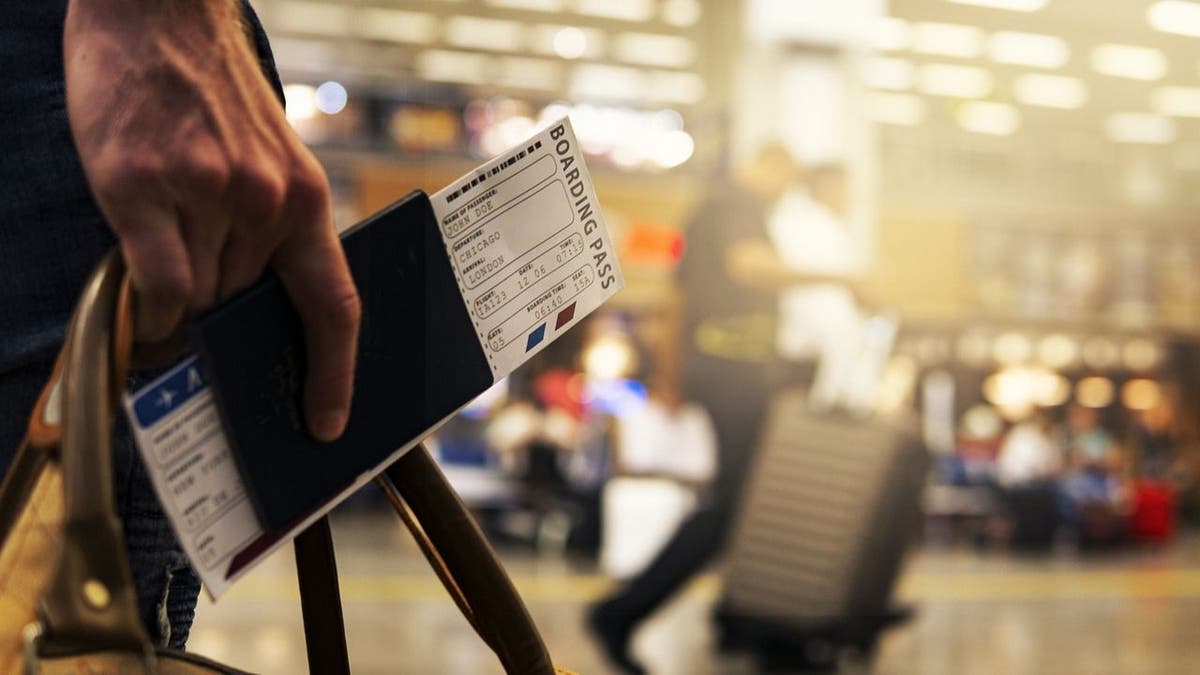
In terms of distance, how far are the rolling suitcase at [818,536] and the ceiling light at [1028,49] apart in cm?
932

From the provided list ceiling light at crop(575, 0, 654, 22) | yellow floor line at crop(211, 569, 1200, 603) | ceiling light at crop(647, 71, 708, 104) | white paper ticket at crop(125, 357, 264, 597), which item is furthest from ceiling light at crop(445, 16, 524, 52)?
white paper ticket at crop(125, 357, 264, 597)

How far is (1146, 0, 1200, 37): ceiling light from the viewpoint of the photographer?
38.8 feet

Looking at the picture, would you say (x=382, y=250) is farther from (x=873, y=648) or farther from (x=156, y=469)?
(x=873, y=648)

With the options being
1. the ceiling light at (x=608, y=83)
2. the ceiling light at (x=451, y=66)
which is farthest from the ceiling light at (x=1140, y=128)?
the ceiling light at (x=451, y=66)

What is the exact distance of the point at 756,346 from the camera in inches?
179

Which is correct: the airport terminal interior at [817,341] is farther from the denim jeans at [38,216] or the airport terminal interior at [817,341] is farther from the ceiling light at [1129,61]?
the denim jeans at [38,216]

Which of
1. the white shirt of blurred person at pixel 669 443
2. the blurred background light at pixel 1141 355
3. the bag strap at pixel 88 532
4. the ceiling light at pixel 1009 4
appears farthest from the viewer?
the blurred background light at pixel 1141 355

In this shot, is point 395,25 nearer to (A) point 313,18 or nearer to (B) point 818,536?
(A) point 313,18

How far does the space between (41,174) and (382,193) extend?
13.9 m

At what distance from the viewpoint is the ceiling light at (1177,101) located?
15.3 m

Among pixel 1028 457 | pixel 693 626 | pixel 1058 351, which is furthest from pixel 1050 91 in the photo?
pixel 693 626

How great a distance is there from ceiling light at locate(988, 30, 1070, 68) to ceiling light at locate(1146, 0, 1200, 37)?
1018 millimetres

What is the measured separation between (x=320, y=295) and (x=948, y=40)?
13543mm

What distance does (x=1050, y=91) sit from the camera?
1555cm
